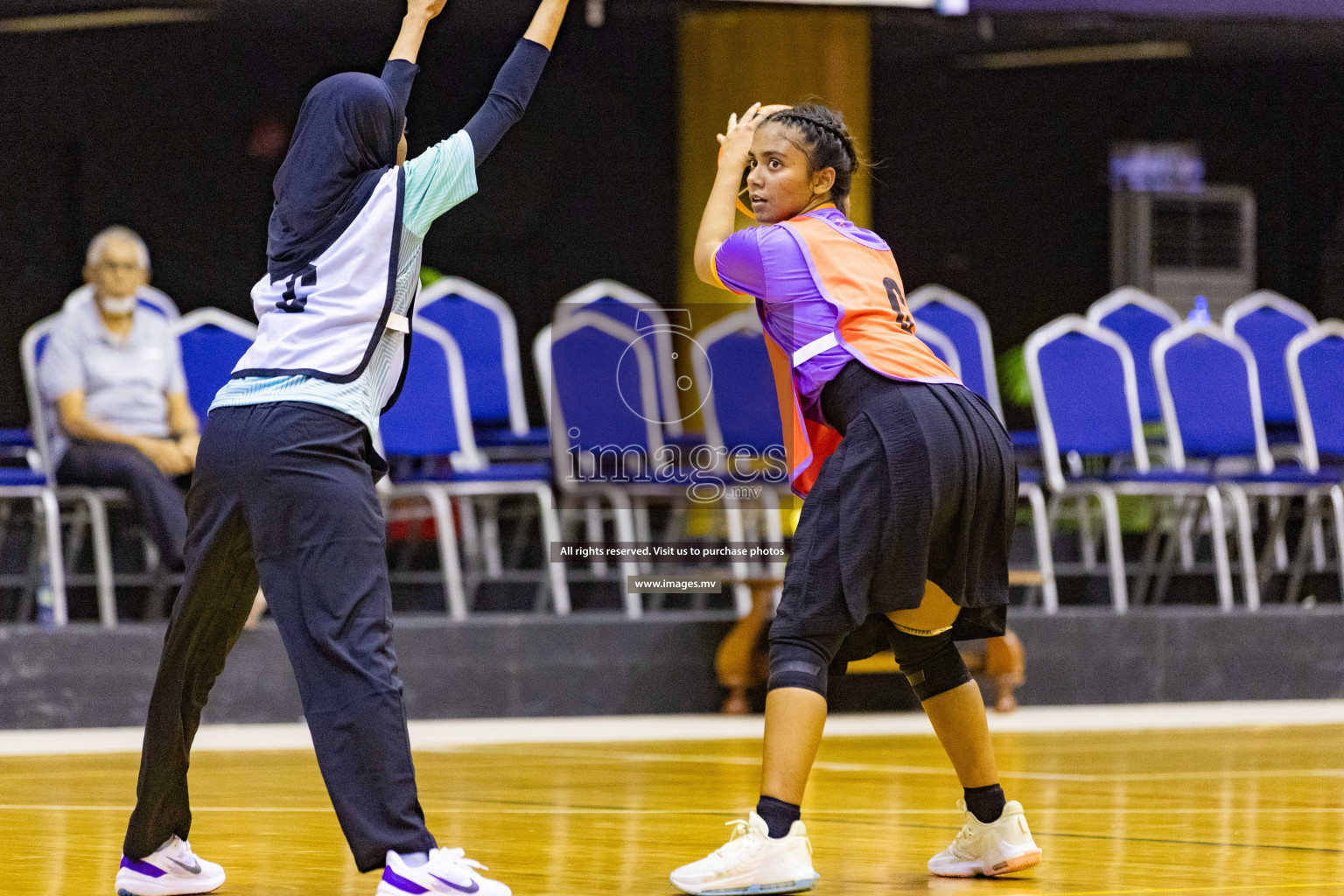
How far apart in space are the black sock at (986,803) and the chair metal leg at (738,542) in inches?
111

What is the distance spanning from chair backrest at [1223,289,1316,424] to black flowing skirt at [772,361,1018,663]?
4.78m

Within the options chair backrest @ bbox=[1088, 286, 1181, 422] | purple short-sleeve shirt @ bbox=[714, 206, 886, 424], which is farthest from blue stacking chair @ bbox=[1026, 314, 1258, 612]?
purple short-sleeve shirt @ bbox=[714, 206, 886, 424]

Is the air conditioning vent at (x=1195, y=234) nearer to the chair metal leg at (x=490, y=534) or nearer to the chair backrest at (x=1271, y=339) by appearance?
the chair backrest at (x=1271, y=339)

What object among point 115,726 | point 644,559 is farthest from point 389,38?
point 115,726

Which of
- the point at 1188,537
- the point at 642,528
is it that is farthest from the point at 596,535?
the point at 1188,537

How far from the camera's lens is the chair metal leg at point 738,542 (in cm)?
573

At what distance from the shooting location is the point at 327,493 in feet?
8.03

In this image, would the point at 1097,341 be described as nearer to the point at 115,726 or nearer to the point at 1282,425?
the point at 1282,425

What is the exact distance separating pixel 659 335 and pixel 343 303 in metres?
3.57

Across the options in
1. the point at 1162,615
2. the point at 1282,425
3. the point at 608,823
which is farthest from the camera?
the point at 1282,425

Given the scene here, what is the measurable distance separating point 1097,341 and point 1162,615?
1.18 meters

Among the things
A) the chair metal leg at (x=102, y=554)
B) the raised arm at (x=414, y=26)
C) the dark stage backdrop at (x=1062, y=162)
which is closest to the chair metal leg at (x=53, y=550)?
the chair metal leg at (x=102, y=554)

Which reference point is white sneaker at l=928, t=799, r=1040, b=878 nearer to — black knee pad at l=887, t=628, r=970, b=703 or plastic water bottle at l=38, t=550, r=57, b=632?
black knee pad at l=887, t=628, r=970, b=703

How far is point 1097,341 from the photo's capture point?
670 centimetres
